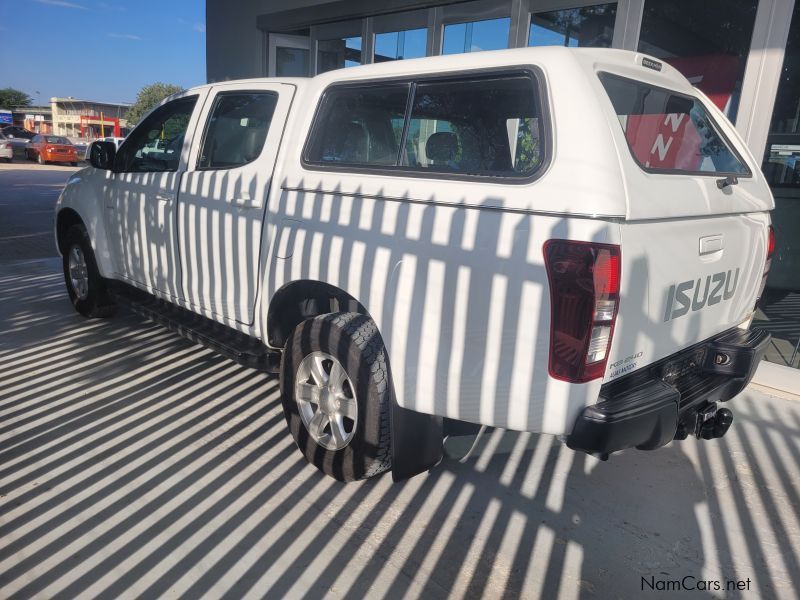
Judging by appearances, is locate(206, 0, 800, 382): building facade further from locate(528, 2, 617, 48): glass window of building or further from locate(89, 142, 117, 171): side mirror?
locate(89, 142, 117, 171): side mirror

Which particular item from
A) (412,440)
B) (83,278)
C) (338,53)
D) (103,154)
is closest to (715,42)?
(412,440)

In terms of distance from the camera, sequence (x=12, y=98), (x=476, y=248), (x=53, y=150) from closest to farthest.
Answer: (x=476, y=248)
(x=53, y=150)
(x=12, y=98)

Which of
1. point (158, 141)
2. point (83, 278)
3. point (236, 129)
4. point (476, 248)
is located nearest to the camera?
point (476, 248)

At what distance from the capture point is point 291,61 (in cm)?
977

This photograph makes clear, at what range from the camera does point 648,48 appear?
5.49 m

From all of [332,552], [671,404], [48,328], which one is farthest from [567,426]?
[48,328]

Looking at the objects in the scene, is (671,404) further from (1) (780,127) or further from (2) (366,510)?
(1) (780,127)

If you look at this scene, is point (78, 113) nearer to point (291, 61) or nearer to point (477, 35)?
point (291, 61)

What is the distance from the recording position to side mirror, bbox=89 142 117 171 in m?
4.43

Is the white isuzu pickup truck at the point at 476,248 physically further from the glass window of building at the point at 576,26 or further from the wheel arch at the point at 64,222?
the glass window of building at the point at 576,26

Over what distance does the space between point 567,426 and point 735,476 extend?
1773mm

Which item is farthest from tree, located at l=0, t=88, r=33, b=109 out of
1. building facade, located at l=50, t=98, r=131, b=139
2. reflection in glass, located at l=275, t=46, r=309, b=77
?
reflection in glass, located at l=275, t=46, r=309, b=77

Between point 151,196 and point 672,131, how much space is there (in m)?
3.40

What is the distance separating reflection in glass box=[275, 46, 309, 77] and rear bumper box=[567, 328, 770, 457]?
8530mm
